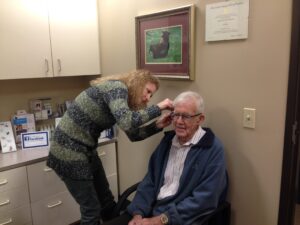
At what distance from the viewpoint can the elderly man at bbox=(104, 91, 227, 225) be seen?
1.53 m

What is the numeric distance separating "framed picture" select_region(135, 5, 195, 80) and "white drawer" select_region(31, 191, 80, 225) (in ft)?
4.13

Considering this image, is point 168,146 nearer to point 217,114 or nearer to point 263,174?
point 217,114

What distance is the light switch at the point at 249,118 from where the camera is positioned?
1.58m

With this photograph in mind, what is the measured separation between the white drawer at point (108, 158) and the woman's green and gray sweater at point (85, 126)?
739 millimetres

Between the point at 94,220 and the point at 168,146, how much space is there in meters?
0.70

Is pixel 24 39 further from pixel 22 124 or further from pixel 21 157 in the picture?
pixel 21 157

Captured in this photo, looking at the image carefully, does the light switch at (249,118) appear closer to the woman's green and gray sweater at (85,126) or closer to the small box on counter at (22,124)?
Result: the woman's green and gray sweater at (85,126)

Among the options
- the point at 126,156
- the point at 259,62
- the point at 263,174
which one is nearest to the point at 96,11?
the point at 126,156

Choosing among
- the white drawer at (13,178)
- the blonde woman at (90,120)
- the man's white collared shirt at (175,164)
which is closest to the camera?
the blonde woman at (90,120)

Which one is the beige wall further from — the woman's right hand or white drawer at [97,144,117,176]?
white drawer at [97,144,117,176]

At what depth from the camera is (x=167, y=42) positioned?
6.35ft

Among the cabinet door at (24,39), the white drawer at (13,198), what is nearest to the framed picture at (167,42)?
the cabinet door at (24,39)

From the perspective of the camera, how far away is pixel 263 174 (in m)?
1.60

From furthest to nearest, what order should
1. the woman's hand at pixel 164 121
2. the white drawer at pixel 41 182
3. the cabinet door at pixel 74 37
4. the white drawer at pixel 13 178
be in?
the cabinet door at pixel 74 37 → the white drawer at pixel 41 182 → the white drawer at pixel 13 178 → the woman's hand at pixel 164 121
